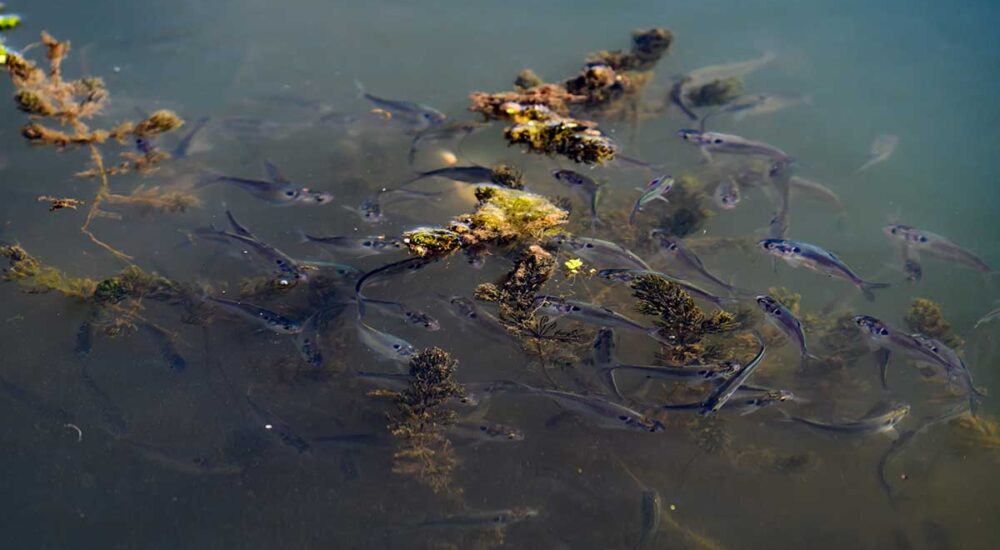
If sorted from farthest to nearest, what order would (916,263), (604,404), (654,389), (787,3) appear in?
A: (787,3) → (916,263) → (654,389) → (604,404)

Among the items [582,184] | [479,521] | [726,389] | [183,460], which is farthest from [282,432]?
[726,389]

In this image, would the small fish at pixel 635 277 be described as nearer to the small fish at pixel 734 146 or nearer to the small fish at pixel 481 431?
the small fish at pixel 481 431

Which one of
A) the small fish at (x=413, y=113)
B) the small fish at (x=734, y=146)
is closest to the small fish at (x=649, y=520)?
the small fish at (x=734, y=146)

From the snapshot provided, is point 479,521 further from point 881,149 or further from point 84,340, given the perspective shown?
point 881,149

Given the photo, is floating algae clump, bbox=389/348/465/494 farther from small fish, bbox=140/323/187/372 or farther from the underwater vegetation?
the underwater vegetation

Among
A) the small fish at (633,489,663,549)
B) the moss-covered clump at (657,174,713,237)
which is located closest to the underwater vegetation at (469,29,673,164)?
the moss-covered clump at (657,174,713,237)

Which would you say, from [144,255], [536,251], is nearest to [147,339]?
[144,255]

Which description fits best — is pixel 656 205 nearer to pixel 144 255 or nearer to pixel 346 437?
pixel 346 437
